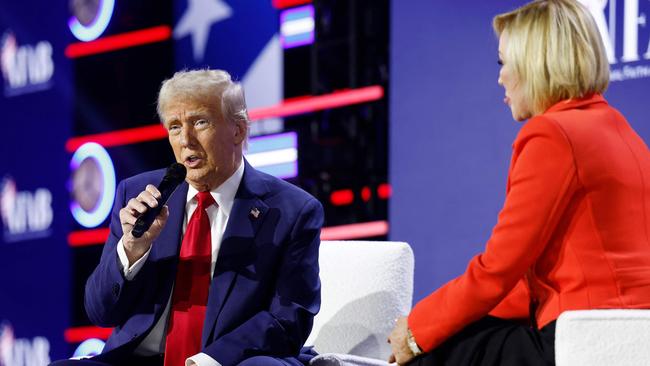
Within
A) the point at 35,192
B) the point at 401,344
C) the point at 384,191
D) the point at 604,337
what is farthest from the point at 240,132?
the point at 35,192

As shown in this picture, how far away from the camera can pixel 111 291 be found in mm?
2580

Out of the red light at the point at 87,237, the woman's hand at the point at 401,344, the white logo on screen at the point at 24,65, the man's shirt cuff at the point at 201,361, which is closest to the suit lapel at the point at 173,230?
the man's shirt cuff at the point at 201,361

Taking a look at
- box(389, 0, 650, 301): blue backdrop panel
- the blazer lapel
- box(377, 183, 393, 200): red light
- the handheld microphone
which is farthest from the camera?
box(377, 183, 393, 200): red light

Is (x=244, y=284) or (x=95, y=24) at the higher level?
(x=95, y=24)

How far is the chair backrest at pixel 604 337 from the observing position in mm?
1791

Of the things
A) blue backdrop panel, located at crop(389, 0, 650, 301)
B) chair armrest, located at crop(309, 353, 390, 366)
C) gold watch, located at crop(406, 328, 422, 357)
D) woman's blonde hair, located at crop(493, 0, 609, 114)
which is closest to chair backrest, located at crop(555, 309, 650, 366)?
gold watch, located at crop(406, 328, 422, 357)

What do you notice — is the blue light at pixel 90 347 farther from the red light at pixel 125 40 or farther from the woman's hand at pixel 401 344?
the woman's hand at pixel 401 344

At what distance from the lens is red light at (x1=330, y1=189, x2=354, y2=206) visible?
4480 mm

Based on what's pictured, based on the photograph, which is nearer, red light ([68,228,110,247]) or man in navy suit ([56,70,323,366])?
man in navy suit ([56,70,323,366])

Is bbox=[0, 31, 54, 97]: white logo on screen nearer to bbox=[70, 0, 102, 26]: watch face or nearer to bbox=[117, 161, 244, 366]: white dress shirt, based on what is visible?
bbox=[70, 0, 102, 26]: watch face

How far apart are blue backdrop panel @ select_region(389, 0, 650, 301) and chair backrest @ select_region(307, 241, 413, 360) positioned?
3.59 feet

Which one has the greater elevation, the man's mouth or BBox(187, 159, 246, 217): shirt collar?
the man's mouth

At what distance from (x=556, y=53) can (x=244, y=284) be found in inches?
40.4

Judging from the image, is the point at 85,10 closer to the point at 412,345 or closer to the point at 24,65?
the point at 24,65
